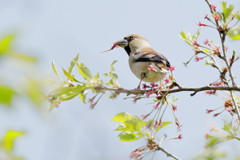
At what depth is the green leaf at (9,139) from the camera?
146cm

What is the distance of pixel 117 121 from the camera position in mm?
3318

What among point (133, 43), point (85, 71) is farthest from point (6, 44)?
point (133, 43)

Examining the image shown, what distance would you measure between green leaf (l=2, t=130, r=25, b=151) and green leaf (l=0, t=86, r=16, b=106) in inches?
12.8

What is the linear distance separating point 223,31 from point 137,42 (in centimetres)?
402

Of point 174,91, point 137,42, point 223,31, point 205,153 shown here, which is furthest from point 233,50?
point 137,42

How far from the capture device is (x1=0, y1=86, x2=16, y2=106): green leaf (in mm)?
1121

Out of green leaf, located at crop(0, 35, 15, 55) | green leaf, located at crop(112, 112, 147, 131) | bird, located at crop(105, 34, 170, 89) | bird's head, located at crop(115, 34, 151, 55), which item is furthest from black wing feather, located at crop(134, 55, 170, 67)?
green leaf, located at crop(0, 35, 15, 55)

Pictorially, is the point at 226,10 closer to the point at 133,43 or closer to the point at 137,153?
the point at 137,153

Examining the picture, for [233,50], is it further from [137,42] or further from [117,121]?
[137,42]

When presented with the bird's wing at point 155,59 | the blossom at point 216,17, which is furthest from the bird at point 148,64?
the blossom at point 216,17

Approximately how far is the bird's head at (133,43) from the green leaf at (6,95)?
5.52m

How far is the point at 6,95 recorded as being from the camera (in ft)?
3.75

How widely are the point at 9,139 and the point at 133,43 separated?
5.48 meters

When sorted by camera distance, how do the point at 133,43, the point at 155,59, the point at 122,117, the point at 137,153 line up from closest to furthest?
the point at 137,153 < the point at 122,117 < the point at 155,59 < the point at 133,43
